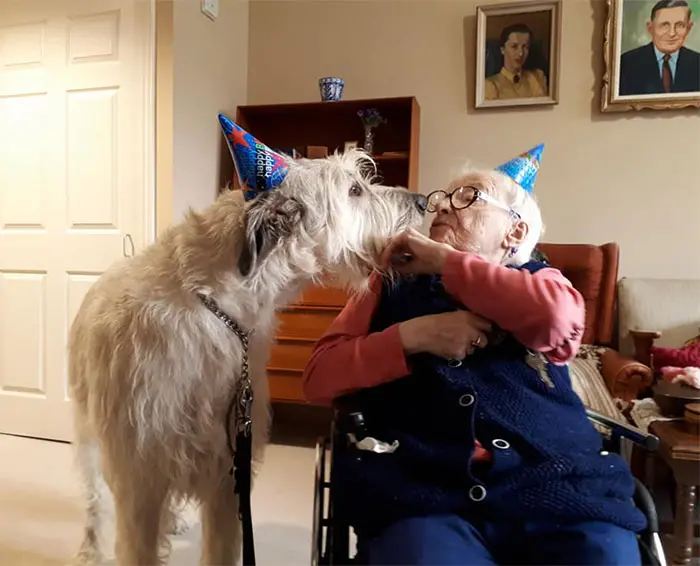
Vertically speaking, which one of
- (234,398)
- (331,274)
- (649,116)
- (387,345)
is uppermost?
(649,116)

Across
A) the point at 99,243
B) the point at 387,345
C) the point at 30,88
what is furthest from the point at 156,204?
the point at 387,345

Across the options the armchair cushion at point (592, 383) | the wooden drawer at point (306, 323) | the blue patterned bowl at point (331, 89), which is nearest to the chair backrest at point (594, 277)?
the armchair cushion at point (592, 383)

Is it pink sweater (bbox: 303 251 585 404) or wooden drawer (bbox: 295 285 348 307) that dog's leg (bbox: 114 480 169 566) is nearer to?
pink sweater (bbox: 303 251 585 404)

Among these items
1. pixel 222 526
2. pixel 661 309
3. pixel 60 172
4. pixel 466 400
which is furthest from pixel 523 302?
pixel 60 172

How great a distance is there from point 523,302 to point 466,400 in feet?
0.72

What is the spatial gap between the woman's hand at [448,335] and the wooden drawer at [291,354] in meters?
1.90

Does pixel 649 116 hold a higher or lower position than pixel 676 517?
higher

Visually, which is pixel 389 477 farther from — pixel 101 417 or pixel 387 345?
pixel 101 417

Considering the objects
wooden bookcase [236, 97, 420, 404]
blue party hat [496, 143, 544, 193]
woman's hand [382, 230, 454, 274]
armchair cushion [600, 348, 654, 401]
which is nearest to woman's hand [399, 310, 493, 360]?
woman's hand [382, 230, 454, 274]

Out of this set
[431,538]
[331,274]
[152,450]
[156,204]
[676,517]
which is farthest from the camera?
[156,204]

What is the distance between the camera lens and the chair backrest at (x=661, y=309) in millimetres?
2920

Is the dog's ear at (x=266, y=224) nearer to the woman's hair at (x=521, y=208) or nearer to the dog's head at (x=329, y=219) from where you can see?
the dog's head at (x=329, y=219)

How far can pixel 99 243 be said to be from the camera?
3.08m

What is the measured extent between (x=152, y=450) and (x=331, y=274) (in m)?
0.57
